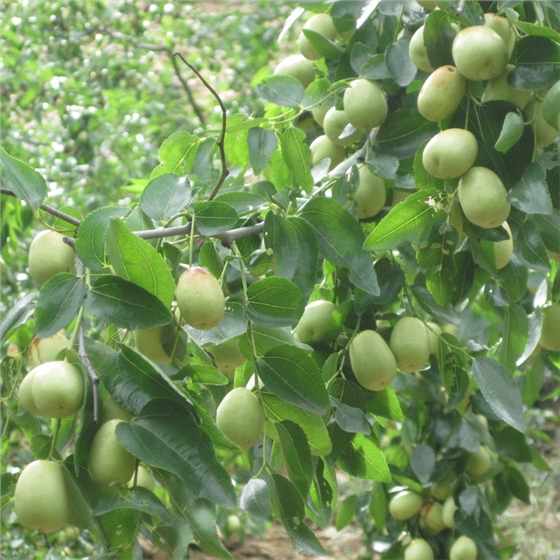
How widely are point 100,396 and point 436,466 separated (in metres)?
1.03

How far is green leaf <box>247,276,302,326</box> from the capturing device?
0.82m

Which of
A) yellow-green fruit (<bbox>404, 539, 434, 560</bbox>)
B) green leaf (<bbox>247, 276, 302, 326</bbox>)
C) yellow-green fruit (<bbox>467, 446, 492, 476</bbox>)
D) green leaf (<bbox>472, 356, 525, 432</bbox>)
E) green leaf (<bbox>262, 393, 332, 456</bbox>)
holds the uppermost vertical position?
green leaf (<bbox>247, 276, 302, 326</bbox>)

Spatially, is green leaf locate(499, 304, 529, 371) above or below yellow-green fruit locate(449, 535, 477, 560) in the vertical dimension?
above

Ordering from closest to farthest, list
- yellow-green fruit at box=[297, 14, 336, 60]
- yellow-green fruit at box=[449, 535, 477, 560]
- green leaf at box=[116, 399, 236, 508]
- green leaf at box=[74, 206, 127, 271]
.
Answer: green leaf at box=[116, 399, 236, 508] < green leaf at box=[74, 206, 127, 271] < yellow-green fruit at box=[297, 14, 336, 60] < yellow-green fruit at box=[449, 535, 477, 560]

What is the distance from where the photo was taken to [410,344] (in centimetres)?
96

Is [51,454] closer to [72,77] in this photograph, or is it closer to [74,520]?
[74,520]

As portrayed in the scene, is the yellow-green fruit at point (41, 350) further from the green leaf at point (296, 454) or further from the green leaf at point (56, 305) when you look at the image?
the green leaf at point (296, 454)

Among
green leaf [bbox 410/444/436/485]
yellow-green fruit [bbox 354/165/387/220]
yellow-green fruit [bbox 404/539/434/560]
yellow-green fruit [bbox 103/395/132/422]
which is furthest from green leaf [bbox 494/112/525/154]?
yellow-green fruit [bbox 404/539/434/560]

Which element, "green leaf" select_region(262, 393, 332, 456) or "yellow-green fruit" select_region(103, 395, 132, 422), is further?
"green leaf" select_region(262, 393, 332, 456)

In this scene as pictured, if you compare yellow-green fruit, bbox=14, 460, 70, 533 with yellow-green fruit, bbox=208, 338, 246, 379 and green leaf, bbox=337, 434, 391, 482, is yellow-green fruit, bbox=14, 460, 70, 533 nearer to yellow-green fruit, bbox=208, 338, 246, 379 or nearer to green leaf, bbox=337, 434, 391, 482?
yellow-green fruit, bbox=208, 338, 246, 379

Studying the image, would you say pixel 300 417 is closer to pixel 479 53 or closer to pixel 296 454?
pixel 296 454

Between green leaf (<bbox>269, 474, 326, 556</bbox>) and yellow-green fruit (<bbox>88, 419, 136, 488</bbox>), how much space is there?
0.59ft

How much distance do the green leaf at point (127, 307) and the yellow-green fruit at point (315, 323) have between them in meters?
0.34

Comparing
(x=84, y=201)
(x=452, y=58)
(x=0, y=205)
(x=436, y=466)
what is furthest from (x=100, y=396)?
(x=84, y=201)
